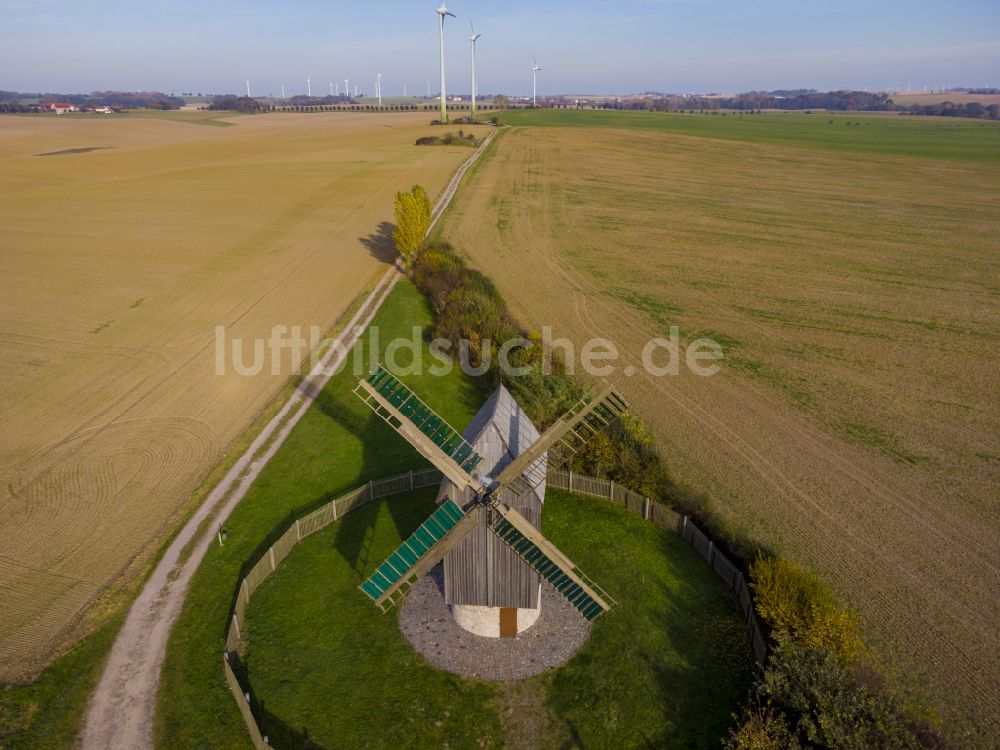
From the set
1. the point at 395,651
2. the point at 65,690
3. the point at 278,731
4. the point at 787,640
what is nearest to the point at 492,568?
the point at 395,651

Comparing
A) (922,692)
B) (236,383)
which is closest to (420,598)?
(922,692)

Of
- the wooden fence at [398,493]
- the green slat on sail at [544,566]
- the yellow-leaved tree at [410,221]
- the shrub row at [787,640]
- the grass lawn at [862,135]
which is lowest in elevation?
the wooden fence at [398,493]

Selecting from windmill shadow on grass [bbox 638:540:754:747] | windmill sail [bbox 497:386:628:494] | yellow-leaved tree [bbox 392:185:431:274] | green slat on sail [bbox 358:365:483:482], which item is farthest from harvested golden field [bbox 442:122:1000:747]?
green slat on sail [bbox 358:365:483:482]

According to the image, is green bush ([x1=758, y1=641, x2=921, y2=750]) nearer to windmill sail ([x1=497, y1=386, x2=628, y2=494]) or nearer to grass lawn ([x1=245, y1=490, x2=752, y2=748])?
grass lawn ([x1=245, y1=490, x2=752, y2=748])

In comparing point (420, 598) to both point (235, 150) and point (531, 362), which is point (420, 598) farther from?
point (235, 150)

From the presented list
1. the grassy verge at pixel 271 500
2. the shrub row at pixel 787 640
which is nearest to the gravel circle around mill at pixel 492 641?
the shrub row at pixel 787 640

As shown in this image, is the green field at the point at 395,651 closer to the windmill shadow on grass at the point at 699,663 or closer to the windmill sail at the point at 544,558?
the windmill shadow on grass at the point at 699,663
